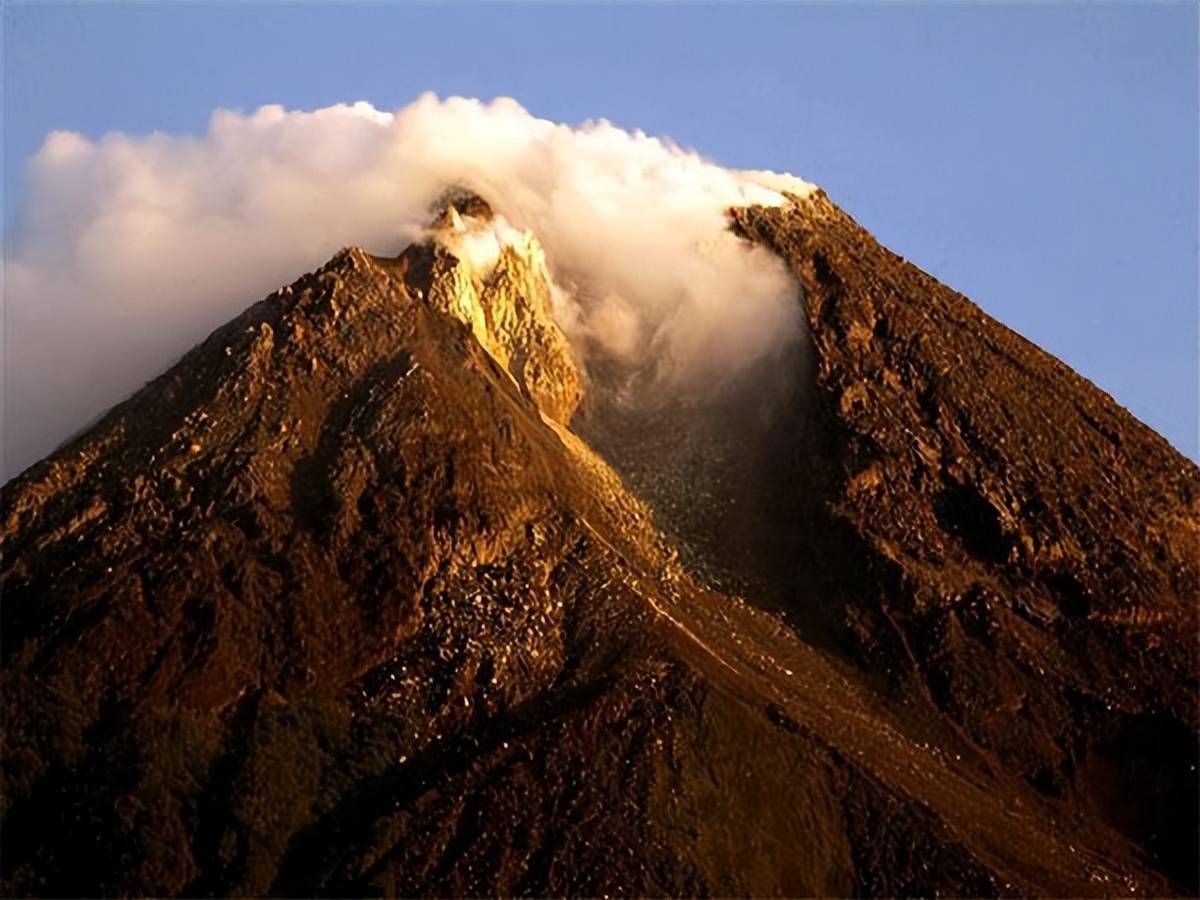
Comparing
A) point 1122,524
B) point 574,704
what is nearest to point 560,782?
point 574,704

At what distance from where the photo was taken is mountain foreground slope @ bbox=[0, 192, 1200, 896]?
138m

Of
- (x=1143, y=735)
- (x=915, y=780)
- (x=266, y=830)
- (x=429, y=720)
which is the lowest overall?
(x=266, y=830)

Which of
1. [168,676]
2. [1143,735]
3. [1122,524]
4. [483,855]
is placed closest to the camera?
[483,855]

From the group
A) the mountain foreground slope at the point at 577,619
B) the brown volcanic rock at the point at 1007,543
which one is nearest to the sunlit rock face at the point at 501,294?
the mountain foreground slope at the point at 577,619

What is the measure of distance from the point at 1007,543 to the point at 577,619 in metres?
32.2

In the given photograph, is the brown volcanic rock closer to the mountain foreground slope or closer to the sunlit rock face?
the mountain foreground slope

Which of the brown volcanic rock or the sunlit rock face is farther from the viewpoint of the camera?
the sunlit rock face

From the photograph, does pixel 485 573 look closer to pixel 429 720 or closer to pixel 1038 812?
pixel 429 720

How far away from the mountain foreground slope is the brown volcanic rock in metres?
0.27

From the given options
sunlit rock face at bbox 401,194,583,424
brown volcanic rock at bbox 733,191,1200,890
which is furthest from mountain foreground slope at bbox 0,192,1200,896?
sunlit rock face at bbox 401,194,583,424

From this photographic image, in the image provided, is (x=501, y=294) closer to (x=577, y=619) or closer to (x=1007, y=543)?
(x=577, y=619)

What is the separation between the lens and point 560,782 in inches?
5468

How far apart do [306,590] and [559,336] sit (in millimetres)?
41720

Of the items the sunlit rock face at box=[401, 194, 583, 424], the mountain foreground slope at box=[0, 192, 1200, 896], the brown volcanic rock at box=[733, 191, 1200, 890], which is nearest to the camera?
the mountain foreground slope at box=[0, 192, 1200, 896]
